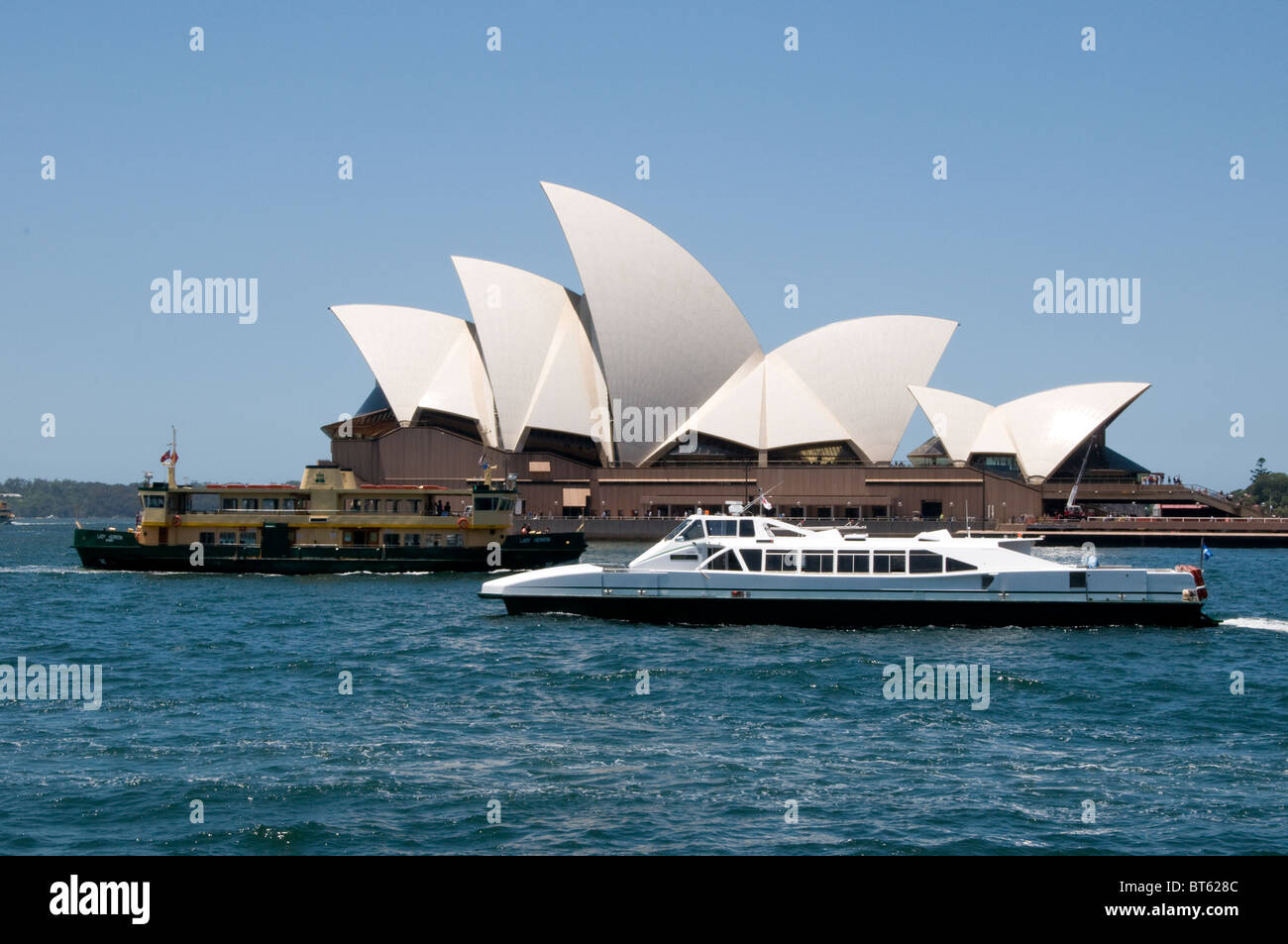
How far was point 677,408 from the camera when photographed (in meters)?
101

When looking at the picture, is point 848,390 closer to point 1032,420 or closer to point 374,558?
point 1032,420

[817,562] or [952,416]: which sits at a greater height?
[952,416]

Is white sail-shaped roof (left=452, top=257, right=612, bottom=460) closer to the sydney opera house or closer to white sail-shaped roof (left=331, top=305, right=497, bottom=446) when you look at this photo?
the sydney opera house

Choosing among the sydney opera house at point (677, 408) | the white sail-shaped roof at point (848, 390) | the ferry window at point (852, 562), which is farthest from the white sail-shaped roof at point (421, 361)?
the ferry window at point (852, 562)

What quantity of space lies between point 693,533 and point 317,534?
31103 mm

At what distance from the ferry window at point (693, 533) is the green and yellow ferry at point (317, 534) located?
2307cm

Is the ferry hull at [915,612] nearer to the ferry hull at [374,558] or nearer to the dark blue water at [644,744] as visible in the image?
the dark blue water at [644,744]

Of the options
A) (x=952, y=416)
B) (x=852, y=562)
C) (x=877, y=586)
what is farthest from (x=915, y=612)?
(x=952, y=416)

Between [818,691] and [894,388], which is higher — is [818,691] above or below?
below

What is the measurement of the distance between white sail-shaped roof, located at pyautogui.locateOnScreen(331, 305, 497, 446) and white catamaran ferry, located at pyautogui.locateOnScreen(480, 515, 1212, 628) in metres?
66.8
